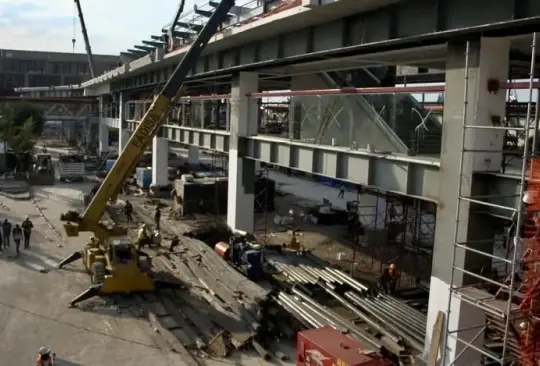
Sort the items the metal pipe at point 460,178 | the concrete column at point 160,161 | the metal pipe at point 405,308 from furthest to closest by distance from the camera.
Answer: the concrete column at point 160,161 → the metal pipe at point 405,308 → the metal pipe at point 460,178

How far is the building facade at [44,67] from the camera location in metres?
104

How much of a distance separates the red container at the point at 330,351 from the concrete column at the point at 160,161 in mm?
24811

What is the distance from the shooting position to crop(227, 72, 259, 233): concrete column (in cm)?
2083

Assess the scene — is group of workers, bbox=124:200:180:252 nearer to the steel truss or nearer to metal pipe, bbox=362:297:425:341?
the steel truss

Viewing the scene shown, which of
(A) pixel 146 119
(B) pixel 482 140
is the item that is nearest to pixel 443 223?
(B) pixel 482 140

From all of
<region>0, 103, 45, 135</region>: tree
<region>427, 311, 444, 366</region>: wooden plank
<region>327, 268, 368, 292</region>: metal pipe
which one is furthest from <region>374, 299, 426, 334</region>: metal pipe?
<region>0, 103, 45, 135</region>: tree

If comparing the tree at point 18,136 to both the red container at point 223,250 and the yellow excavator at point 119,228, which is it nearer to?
the yellow excavator at point 119,228

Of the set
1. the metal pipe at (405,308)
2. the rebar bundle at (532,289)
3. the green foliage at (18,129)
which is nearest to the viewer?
the rebar bundle at (532,289)

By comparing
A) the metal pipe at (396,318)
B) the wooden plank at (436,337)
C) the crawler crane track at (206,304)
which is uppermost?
the wooden plank at (436,337)

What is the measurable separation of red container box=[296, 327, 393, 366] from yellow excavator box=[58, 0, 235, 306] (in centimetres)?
672

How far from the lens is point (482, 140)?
10.6 meters

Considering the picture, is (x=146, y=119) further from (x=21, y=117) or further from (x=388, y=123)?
(x=21, y=117)

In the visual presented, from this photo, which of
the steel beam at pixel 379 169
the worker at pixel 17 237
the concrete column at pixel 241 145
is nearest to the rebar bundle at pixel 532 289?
the steel beam at pixel 379 169

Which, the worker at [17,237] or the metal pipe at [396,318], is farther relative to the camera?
the worker at [17,237]
